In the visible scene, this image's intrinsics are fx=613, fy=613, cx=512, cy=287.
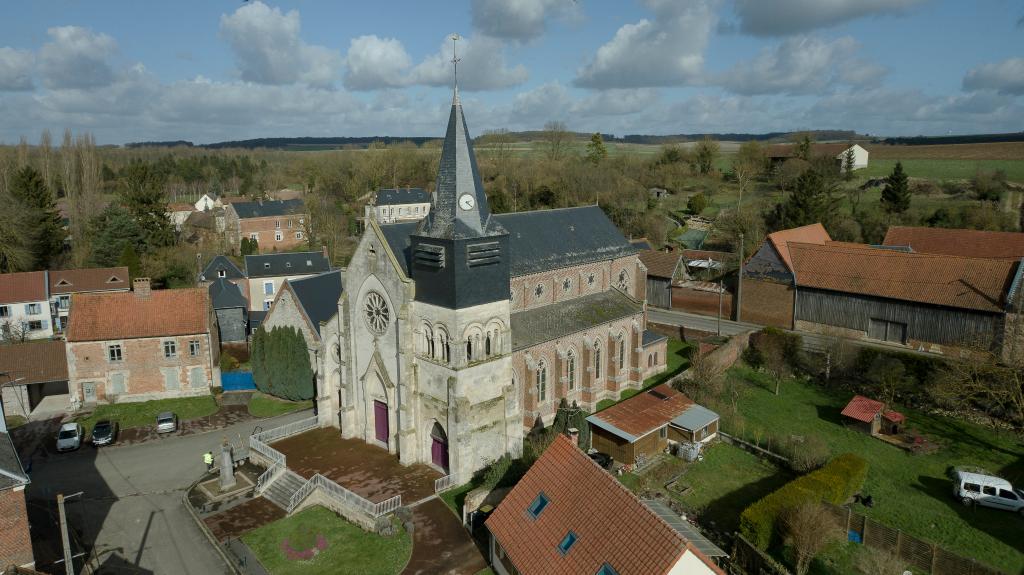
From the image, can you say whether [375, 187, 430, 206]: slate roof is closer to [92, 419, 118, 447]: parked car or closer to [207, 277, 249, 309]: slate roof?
[207, 277, 249, 309]: slate roof

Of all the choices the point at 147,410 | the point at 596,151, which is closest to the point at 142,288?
the point at 147,410

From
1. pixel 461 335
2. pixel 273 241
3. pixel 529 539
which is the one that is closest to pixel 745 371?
pixel 461 335

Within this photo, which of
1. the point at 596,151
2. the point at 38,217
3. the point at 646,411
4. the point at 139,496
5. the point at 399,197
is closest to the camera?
the point at 139,496

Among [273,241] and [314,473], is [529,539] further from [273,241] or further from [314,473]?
[273,241]

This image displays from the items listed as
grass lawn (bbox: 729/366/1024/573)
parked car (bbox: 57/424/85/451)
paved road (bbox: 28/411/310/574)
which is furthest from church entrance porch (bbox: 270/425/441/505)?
grass lawn (bbox: 729/366/1024/573)

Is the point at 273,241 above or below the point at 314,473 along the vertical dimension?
above

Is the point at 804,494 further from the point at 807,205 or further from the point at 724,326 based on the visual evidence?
the point at 807,205
